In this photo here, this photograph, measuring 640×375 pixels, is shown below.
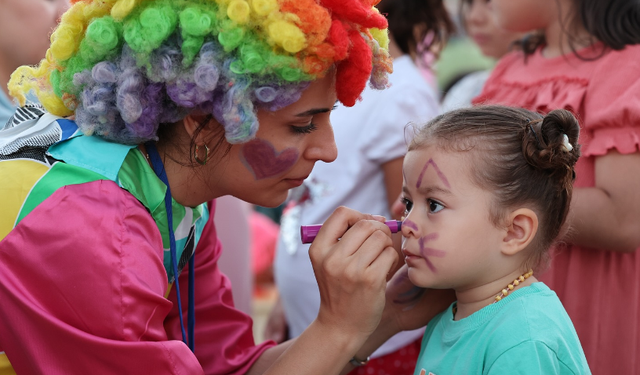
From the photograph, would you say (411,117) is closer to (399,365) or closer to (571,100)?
(571,100)

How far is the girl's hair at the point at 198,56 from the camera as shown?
4.21ft

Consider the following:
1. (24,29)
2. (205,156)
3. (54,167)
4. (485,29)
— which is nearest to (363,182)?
(205,156)

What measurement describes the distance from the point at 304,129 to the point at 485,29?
77.8 inches

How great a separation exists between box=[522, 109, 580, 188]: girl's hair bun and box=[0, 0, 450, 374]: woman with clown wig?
1.22ft

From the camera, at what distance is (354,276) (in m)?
1.36

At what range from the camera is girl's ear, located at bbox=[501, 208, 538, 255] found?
1391 millimetres

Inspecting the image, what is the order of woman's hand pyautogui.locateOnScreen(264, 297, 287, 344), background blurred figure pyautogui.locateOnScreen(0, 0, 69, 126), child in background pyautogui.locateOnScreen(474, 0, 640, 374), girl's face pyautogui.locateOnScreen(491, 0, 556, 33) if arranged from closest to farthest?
child in background pyautogui.locateOnScreen(474, 0, 640, 374) < girl's face pyautogui.locateOnScreen(491, 0, 556, 33) < background blurred figure pyautogui.locateOnScreen(0, 0, 69, 126) < woman's hand pyautogui.locateOnScreen(264, 297, 287, 344)

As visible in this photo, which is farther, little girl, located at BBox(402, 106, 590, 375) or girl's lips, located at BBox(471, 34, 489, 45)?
girl's lips, located at BBox(471, 34, 489, 45)

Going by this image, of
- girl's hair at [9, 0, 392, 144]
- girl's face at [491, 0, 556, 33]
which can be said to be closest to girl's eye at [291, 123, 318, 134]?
girl's hair at [9, 0, 392, 144]

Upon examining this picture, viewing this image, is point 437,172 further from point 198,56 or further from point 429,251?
point 198,56

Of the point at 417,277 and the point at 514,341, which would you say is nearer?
the point at 514,341

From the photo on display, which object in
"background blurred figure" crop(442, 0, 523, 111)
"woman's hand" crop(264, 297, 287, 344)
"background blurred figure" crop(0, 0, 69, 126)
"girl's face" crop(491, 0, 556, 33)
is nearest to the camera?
"girl's face" crop(491, 0, 556, 33)

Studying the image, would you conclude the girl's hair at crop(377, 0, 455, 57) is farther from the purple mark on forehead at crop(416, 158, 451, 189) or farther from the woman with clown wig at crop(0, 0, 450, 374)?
the purple mark on forehead at crop(416, 158, 451, 189)

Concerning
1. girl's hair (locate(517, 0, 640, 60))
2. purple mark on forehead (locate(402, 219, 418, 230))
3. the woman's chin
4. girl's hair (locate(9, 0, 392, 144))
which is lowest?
the woman's chin
